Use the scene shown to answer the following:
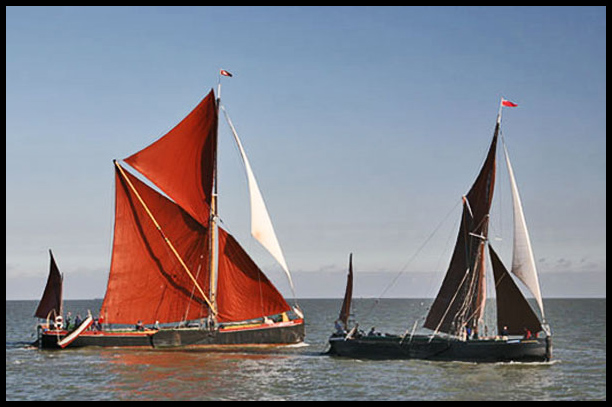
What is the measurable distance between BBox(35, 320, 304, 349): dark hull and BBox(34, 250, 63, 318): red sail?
5738 mm

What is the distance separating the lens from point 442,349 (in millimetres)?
50250

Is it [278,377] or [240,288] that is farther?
[240,288]

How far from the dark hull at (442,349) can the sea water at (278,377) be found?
523mm

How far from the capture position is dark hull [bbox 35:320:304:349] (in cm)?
5950

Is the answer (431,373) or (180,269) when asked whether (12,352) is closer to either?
(180,269)

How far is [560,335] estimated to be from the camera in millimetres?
83312

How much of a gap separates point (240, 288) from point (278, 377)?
627 inches

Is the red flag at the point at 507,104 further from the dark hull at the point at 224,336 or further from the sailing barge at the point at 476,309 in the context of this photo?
the dark hull at the point at 224,336

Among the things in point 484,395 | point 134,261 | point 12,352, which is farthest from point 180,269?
point 484,395

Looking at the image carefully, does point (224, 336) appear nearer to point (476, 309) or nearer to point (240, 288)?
point (240, 288)

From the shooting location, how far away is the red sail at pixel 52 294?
66.4m

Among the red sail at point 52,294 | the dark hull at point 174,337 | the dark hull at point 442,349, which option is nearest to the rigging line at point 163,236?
the dark hull at point 174,337

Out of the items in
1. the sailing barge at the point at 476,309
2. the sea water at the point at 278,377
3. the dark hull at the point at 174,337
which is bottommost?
the sea water at the point at 278,377

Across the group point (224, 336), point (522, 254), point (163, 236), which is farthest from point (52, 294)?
point (522, 254)
